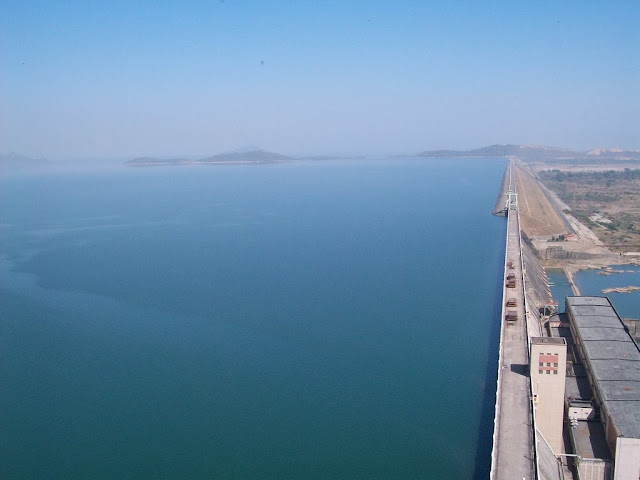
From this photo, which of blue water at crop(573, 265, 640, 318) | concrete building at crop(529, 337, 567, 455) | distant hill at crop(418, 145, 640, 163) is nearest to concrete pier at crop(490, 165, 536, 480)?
concrete building at crop(529, 337, 567, 455)

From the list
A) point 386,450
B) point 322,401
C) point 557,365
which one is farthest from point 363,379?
point 557,365

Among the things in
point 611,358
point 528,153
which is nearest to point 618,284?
point 611,358

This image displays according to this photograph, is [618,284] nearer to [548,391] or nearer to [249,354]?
[548,391]

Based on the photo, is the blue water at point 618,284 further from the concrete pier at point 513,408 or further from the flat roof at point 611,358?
the concrete pier at point 513,408

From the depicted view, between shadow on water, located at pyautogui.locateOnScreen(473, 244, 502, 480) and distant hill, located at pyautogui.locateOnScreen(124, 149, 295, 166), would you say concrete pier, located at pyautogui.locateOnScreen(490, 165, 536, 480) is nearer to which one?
shadow on water, located at pyautogui.locateOnScreen(473, 244, 502, 480)

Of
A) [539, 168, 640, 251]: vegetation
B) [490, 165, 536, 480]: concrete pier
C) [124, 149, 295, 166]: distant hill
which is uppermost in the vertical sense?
[490, 165, 536, 480]: concrete pier

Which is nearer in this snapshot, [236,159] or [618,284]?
[618,284]
